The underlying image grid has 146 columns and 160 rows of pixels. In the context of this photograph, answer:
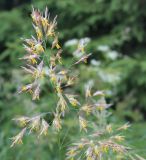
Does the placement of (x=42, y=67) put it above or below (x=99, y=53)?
above

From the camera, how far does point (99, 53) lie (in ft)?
21.0

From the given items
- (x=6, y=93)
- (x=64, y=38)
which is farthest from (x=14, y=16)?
(x=6, y=93)

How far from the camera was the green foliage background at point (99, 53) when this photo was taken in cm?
530

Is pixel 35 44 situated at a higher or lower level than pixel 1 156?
higher

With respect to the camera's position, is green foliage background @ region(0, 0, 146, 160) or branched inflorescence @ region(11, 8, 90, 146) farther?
green foliage background @ region(0, 0, 146, 160)

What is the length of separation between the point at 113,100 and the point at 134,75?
0.40 m

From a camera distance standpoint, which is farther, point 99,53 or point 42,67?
A: point 99,53

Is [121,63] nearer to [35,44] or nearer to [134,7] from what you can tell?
[134,7]

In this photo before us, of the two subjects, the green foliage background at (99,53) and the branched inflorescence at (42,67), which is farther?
the green foliage background at (99,53)

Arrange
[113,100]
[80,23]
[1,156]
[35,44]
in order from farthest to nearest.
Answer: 1. [80,23]
2. [113,100]
3. [1,156]
4. [35,44]

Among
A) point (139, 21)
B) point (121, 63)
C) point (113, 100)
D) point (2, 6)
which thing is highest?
point (2, 6)

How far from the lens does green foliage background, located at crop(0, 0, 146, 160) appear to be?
17.4 feet

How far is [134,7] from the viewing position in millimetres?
5957

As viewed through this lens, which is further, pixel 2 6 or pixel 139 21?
pixel 2 6
